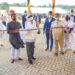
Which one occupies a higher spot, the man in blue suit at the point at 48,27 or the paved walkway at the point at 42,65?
the man in blue suit at the point at 48,27

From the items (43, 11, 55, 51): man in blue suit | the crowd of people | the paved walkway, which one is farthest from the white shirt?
(43, 11, 55, 51): man in blue suit

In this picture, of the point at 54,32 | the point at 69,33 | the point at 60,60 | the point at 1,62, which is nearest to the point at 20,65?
the point at 1,62

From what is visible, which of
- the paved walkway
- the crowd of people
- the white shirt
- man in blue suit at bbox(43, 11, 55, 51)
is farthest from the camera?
man in blue suit at bbox(43, 11, 55, 51)

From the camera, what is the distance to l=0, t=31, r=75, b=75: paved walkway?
809cm

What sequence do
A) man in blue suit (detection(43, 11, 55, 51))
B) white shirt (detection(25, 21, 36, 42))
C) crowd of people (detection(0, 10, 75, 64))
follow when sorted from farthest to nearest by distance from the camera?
man in blue suit (detection(43, 11, 55, 51)) < crowd of people (detection(0, 10, 75, 64)) < white shirt (detection(25, 21, 36, 42))

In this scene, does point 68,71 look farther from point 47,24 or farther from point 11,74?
point 47,24

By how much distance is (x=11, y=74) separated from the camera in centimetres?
788

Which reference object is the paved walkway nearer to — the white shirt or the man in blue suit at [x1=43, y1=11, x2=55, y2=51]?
the man in blue suit at [x1=43, y1=11, x2=55, y2=51]

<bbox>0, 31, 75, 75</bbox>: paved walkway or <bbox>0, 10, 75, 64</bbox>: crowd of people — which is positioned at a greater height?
<bbox>0, 10, 75, 64</bbox>: crowd of people

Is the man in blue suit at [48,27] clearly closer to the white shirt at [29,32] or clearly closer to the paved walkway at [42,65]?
the paved walkway at [42,65]

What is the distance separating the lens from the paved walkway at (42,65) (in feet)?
26.5

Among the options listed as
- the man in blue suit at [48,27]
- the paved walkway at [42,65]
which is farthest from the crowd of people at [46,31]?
the paved walkway at [42,65]

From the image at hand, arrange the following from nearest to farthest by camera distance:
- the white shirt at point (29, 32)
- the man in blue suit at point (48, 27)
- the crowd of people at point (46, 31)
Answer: the white shirt at point (29, 32) < the crowd of people at point (46, 31) < the man in blue suit at point (48, 27)

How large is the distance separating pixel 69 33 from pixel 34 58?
2159 millimetres
